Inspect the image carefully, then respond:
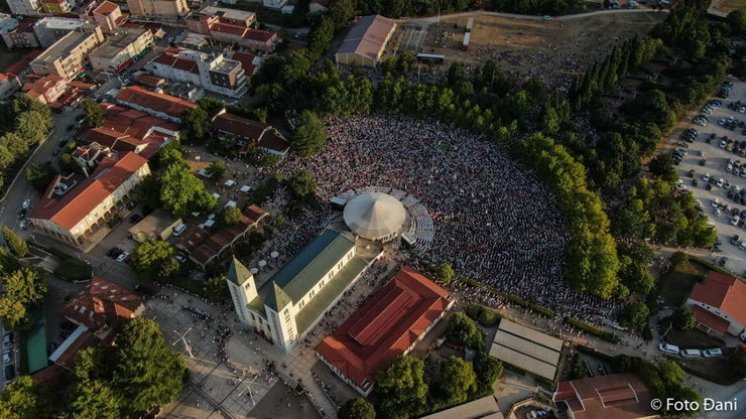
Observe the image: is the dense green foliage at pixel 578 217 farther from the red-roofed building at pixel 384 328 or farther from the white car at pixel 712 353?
the red-roofed building at pixel 384 328

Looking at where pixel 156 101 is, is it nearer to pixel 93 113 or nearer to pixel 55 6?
pixel 93 113

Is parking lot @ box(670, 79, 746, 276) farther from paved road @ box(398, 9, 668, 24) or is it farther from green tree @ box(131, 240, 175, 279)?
green tree @ box(131, 240, 175, 279)

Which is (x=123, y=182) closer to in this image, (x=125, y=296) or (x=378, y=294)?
(x=125, y=296)

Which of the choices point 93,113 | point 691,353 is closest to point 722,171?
point 691,353

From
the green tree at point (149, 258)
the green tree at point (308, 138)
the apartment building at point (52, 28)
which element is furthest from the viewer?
the apartment building at point (52, 28)

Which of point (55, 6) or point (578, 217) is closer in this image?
point (578, 217)

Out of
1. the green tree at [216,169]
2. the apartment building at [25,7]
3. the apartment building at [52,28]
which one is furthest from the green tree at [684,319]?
the apartment building at [25,7]

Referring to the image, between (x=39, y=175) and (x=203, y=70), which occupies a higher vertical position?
(x=203, y=70)
